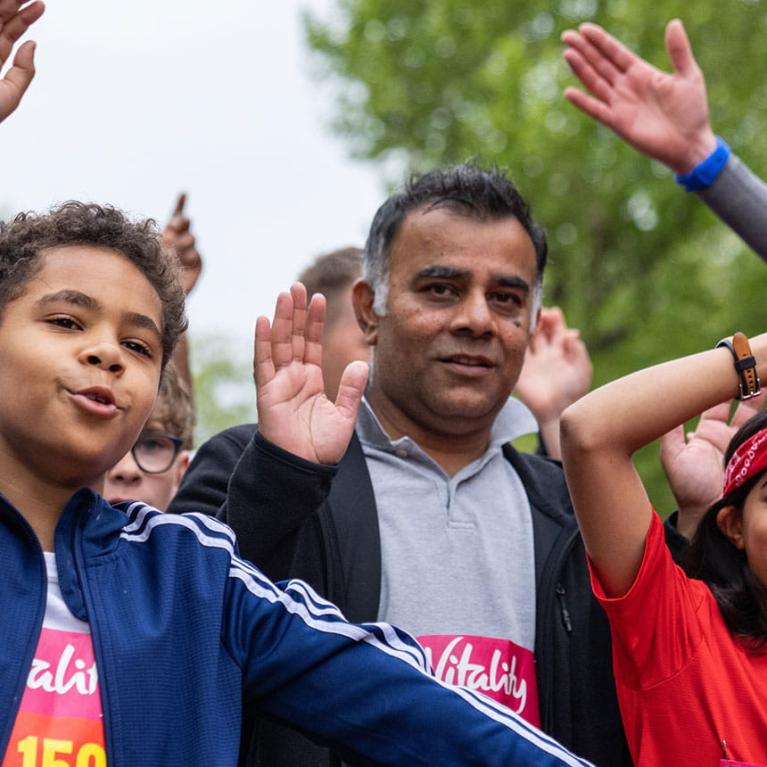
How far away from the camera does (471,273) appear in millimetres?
3709

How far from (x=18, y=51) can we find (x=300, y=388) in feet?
4.41

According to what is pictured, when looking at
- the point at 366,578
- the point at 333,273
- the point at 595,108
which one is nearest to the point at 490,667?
the point at 366,578

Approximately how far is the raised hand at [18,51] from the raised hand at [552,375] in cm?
179

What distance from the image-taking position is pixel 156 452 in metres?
4.32

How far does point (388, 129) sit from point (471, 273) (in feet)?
46.2

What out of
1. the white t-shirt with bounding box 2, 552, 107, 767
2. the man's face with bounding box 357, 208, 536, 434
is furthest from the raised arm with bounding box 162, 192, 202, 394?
the white t-shirt with bounding box 2, 552, 107, 767

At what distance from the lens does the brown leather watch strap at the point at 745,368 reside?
291 cm

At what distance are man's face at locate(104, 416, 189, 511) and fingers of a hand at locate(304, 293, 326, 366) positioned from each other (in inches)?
53.2

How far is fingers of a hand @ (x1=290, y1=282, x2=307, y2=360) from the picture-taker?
3.00 m

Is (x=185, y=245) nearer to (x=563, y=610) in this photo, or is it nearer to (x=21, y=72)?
(x=21, y=72)

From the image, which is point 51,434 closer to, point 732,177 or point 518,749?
point 518,749

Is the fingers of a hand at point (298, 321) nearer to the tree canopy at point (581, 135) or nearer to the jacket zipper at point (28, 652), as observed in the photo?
the jacket zipper at point (28, 652)

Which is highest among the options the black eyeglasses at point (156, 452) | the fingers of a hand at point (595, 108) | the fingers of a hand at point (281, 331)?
the fingers of a hand at point (595, 108)

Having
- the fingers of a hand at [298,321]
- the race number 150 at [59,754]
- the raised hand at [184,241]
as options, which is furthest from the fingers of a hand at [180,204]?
the race number 150 at [59,754]
